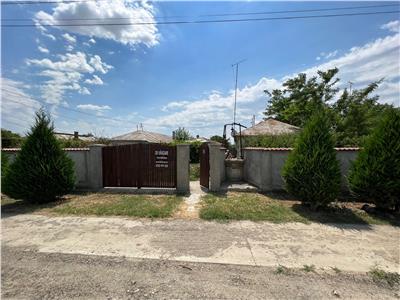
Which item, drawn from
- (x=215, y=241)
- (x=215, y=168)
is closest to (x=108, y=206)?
(x=215, y=241)

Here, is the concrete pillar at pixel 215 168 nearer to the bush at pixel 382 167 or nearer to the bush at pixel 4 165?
the bush at pixel 382 167

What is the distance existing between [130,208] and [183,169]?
2752 mm

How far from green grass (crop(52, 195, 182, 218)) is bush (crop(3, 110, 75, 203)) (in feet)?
2.83

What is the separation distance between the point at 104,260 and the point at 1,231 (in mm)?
3122

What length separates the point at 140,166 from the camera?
9.56 m

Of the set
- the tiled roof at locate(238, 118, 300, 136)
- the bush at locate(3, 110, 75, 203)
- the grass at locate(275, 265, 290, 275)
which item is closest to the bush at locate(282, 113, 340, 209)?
the grass at locate(275, 265, 290, 275)

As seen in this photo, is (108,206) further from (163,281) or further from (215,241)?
(163,281)

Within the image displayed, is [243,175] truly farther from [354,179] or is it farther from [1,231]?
[1,231]

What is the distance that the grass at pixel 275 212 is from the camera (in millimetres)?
6238

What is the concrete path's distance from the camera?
13.6 feet

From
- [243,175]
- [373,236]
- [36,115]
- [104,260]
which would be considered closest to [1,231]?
[104,260]

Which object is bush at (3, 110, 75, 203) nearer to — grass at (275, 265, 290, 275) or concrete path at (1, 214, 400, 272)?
concrete path at (1, 214, 400, 272)

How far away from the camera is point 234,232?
532cm

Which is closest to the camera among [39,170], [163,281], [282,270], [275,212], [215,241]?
[163,281]
